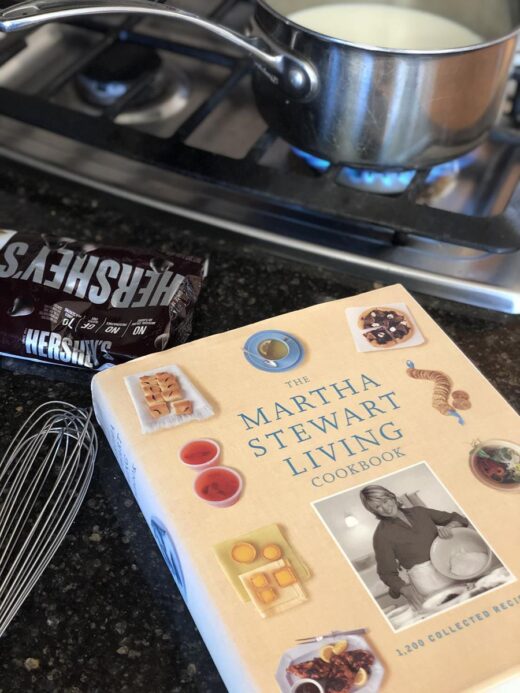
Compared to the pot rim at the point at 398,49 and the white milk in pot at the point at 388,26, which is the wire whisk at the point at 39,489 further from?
the white milk in pot at the point at 388,26

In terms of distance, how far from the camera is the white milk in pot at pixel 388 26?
2.35 ft

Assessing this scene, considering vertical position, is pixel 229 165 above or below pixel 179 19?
below

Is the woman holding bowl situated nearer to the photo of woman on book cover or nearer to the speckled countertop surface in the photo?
the photo of woman on book cover

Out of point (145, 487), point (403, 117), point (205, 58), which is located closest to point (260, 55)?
point (403, 117)

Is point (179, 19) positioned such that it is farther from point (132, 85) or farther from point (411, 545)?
point (411, 545)

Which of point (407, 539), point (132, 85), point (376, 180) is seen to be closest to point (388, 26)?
point (376, 180)

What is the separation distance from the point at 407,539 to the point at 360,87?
34cm

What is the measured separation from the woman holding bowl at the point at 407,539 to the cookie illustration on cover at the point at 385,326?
11cm

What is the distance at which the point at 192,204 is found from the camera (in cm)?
69

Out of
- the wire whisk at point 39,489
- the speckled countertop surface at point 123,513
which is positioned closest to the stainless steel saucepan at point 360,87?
the speckled countertop surface at point 123,513

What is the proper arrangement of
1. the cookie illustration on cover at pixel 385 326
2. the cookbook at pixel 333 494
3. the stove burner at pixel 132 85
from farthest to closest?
the stove burner at pixel 132 85, the cookie illustration on cover at pixel 385 326, the cookbook at pixel 333 494

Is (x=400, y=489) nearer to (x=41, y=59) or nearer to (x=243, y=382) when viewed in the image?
(x=243, y=382)

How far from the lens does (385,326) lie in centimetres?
53

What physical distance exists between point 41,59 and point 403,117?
1.38 feet
